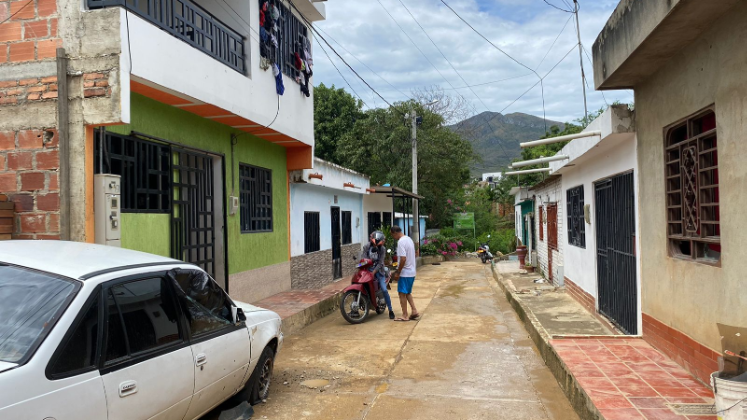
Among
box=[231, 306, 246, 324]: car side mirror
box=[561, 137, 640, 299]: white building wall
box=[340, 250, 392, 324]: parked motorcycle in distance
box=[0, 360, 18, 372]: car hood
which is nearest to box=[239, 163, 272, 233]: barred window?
box=[340, 250, 392, 324]: parked motorcycle in distance

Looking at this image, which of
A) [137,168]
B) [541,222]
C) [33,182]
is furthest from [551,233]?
[33,182]

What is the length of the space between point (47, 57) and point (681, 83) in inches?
266

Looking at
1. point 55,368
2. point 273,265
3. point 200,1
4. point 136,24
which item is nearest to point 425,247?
point 273,265

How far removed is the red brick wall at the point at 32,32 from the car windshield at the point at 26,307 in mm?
4051

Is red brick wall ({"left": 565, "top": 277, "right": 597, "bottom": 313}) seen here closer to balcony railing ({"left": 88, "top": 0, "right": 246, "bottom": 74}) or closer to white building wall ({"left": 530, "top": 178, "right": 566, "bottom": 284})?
white building wall ({"left": 530, "top": 178, "right": 566, "bottom": 284})

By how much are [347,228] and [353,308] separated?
8732 mm

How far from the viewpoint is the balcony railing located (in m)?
7.66

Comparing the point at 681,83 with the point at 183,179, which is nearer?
the point at 681,83

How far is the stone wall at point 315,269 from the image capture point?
13.4 meters

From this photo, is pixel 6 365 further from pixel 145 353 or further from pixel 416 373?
pixel 416 373

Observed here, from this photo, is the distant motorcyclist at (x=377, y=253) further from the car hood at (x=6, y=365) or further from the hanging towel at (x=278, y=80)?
the car hood at (x=6, y=365)

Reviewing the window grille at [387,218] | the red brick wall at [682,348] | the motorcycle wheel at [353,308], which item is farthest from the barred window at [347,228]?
the red brick wall at [682,348]

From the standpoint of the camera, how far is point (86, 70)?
20.4ft

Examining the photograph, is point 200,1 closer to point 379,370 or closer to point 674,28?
point 379,370
